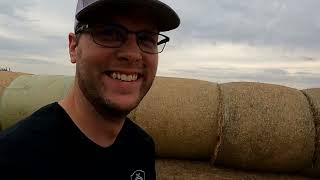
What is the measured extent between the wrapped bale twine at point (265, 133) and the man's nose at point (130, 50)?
2317mm

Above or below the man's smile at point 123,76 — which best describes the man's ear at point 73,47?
above

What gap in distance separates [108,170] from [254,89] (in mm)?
2590

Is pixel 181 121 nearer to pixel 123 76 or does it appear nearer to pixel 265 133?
pixel 265 133

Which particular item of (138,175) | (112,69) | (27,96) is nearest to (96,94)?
(112,69)

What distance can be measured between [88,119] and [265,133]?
2.39 metres

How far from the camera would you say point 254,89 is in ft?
12.7

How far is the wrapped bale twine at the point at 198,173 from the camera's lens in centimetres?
374

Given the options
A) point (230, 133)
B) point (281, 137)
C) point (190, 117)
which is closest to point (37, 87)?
point (190, 117)

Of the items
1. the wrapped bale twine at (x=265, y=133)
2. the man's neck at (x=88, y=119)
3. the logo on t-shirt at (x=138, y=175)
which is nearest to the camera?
the man's neck at (x=88, y=119)

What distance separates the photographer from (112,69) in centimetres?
143

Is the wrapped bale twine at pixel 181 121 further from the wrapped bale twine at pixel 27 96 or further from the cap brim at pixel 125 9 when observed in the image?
the cap brim at pixel 125 9

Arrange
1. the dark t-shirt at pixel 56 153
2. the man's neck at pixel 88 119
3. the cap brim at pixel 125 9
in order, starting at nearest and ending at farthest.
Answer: the dark t-shirt at pixel 56 153 < the cap brim at pixel 125 9 < the man's neck at pixel 88 119

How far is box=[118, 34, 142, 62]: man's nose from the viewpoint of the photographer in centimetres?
142

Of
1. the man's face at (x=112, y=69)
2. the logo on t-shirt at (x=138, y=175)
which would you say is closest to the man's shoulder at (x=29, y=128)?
the man's face at (x=112, y=69)
